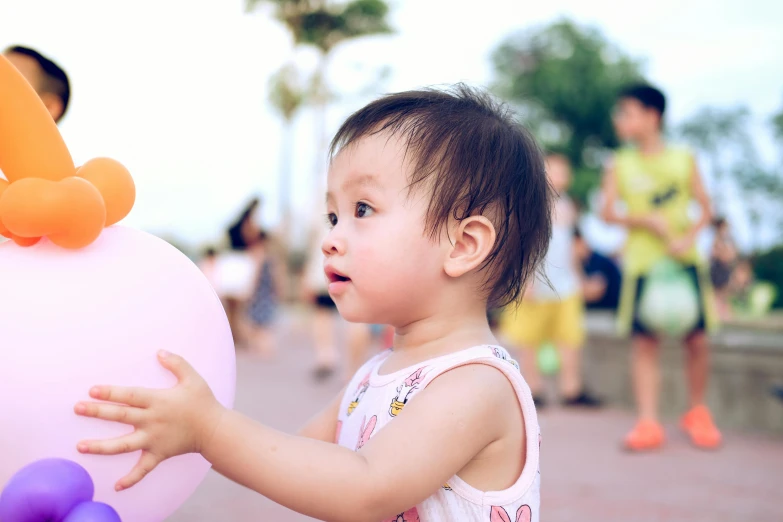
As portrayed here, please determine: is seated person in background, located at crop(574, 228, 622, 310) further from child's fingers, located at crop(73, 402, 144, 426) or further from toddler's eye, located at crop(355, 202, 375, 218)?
child's fingers, located at crop(73, 402, 144, 426)

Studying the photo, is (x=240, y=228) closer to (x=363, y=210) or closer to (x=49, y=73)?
(x=49, y=73)

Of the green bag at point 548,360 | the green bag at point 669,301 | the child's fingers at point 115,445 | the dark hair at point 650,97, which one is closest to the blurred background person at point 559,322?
the green bag at point 548,360

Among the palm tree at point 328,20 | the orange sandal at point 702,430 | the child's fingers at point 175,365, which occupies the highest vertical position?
the palm tree at point 328,20

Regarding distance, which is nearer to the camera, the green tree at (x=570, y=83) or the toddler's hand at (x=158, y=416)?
the toddler's hand at (x=158, y=416)

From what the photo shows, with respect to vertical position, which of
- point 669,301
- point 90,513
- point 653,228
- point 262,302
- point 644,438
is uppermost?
point 90,513

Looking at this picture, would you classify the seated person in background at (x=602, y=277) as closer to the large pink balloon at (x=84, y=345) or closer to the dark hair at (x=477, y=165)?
the dark hair at (x=477, y=165)

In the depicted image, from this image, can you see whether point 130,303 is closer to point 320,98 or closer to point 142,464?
point 142,464

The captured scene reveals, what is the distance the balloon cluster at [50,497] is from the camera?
1185 millimetres

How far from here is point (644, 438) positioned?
4441mm

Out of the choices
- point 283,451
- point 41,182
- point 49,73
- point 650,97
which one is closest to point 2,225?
point 41,182

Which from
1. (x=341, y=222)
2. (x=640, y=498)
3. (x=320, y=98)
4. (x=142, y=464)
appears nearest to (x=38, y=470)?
(x=142, y=464)

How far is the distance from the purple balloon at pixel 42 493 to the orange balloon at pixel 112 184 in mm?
471

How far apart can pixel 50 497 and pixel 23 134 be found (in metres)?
0.62

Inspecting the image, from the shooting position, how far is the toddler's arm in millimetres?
1239
